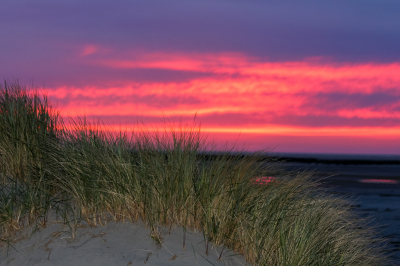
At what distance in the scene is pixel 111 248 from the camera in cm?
429

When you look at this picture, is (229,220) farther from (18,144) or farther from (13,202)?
(18,144)

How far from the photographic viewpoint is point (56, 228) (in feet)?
15.5

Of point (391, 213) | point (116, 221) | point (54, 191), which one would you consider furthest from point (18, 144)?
point (391, 213)

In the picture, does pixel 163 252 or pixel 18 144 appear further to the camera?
pixel 18 144

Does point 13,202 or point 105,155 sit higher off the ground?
point 105,155

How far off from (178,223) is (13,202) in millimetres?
2238

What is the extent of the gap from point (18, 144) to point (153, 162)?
9.47 ft

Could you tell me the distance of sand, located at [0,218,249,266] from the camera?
414 centimetres

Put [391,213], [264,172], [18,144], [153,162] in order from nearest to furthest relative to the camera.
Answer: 1. [153,162]
2. [264,172]
3. [18,144]
4. [391,213]

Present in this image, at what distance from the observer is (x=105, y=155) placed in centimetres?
507

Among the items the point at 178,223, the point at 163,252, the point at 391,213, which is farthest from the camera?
the point at 391,213

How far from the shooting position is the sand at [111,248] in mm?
4137

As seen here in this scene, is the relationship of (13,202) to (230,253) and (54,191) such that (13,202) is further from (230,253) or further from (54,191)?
(230,253)

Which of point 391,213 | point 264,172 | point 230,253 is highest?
point 264,172
